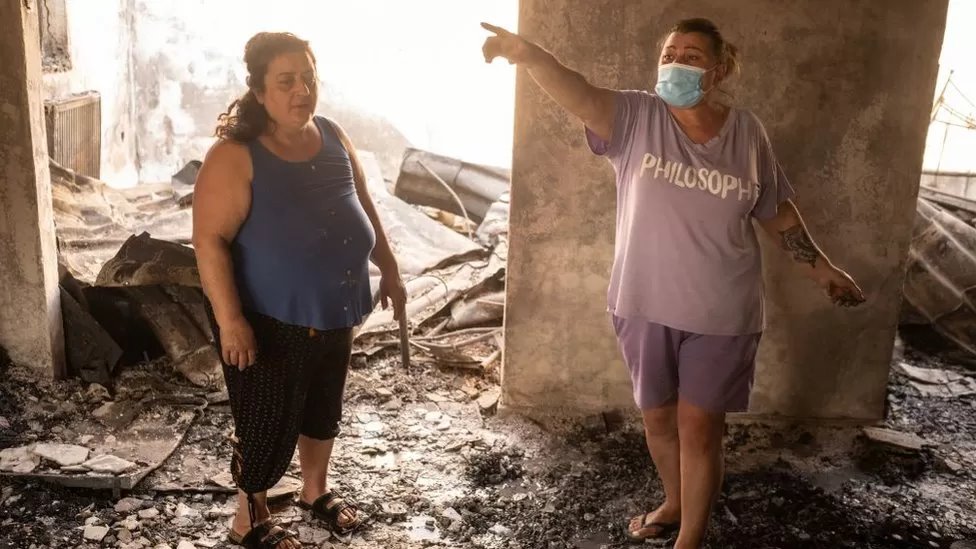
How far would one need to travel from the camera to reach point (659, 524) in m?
3.42

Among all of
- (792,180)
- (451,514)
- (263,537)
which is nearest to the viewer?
(263,537)

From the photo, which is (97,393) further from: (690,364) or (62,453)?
(690,364)

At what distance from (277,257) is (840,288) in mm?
2055

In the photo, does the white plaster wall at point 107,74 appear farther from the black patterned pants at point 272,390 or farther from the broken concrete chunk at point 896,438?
the broken concrete chunk at point 896,438

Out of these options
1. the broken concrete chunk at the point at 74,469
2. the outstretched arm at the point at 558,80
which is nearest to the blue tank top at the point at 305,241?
the outstretched arm at the point at 558,80

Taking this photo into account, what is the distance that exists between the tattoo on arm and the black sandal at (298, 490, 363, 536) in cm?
209

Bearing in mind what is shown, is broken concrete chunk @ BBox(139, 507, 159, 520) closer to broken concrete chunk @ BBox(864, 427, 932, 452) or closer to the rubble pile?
the rubble pile

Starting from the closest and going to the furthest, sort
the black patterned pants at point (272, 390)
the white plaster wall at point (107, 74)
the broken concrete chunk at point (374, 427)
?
the black patterned pants at point (272, 390) → the broken concrete chunk at point (374, 427) → the white plaster wall at point (107, 74)

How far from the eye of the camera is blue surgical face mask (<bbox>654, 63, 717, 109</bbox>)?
9.15 ft

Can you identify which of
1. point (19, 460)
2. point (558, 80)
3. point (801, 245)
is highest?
point (558, 80)

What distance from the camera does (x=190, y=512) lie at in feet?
11.4

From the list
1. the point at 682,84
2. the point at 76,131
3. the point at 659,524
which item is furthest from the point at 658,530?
the point at 76,131

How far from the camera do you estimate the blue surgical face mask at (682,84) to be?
9.15 ft

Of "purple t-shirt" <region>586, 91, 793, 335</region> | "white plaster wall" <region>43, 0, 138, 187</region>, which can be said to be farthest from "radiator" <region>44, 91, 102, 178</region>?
"purple t-shirt" <region>586, 91, 793, 335</region>
